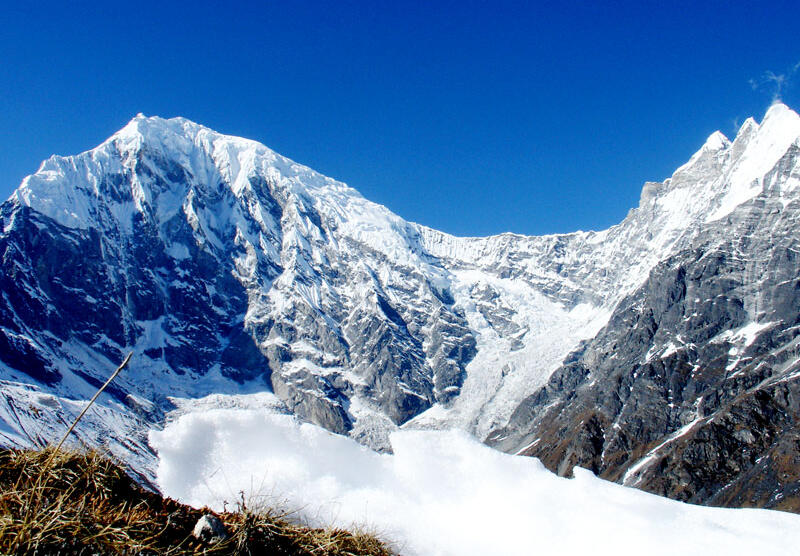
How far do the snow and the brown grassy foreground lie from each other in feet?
0.69

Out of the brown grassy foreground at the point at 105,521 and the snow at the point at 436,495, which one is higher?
the snow at the point at 436,495

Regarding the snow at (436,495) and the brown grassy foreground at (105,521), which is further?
the snow at (436,495)

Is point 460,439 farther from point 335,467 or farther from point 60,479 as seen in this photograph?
point 60,479

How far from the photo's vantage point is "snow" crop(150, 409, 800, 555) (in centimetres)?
478

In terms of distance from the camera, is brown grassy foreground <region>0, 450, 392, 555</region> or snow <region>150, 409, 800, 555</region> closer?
brown grassy foreground <region>0, 450, 392, 555</region>

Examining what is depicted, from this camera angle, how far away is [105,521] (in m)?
4.11

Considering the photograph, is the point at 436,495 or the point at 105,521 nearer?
the point at 105,521

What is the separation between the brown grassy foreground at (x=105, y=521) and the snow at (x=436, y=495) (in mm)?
209

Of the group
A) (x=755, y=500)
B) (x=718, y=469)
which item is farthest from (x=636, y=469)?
(x=755, y=500)

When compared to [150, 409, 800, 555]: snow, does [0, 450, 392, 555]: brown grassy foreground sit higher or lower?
lower

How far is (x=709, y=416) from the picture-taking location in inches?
7136

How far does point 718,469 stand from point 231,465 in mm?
172470

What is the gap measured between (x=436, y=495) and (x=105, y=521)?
8.22 ft

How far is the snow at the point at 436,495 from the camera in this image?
15.7 ft
